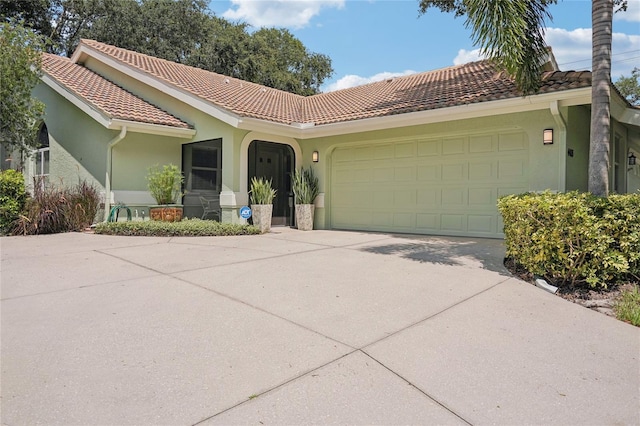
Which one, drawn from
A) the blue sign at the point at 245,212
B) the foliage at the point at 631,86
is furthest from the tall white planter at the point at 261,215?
the foliage at the point at 631,86

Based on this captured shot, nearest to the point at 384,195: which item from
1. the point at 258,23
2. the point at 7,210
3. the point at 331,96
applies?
the point at 331,96

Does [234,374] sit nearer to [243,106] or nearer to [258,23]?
[243,106]

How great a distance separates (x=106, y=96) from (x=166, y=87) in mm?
1896

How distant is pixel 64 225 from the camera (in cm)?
1013

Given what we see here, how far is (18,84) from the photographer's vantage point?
11.2m

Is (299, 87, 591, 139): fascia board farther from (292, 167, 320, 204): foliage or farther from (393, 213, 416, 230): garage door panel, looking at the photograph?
(393, 213, 416, 230): garage door panel

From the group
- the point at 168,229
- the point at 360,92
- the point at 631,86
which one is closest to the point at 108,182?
the point at 168,229

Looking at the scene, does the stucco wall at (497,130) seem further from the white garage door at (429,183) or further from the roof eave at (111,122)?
the roof eave at (111,122)

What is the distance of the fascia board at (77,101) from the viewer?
10201 mm

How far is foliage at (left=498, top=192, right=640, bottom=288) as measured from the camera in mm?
4703

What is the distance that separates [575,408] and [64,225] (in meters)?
11.2

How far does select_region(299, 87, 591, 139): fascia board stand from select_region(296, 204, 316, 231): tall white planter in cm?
203

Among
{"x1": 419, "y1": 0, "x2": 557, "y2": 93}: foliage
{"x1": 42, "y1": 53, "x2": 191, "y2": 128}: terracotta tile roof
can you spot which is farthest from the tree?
{"x1": 42, "y1": 53, "x2": 191, "y2": 128}: terracotta tile roof

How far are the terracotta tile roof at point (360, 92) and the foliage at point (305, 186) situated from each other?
60.3 inches
